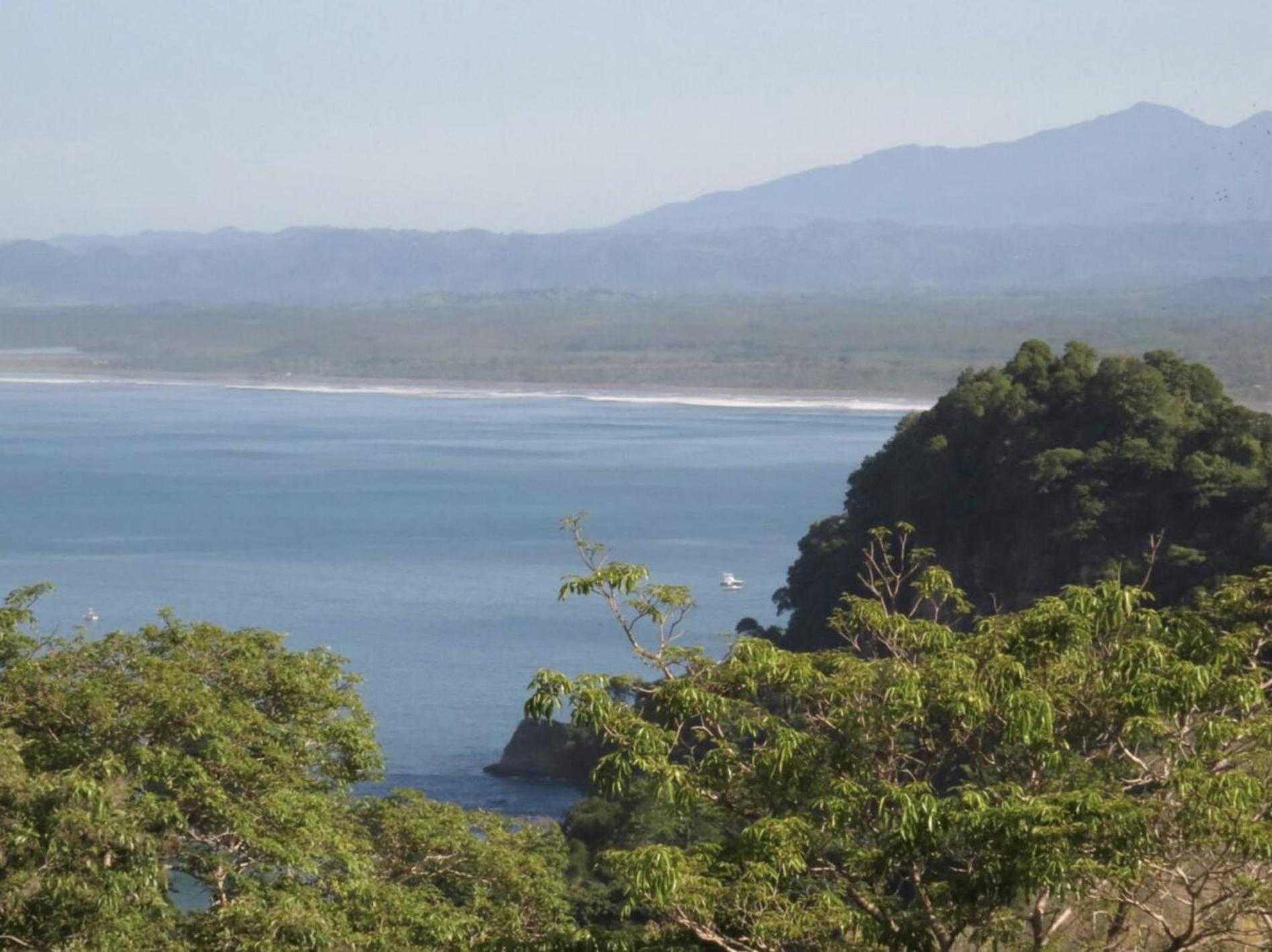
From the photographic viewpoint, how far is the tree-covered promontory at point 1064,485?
2184cm

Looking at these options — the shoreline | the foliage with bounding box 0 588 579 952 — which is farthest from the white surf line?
the foliage with bounding box 0 588 579 952

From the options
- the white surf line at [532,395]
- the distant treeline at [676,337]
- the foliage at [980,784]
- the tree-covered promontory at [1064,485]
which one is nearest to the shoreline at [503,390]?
the white surf line at [532,395]

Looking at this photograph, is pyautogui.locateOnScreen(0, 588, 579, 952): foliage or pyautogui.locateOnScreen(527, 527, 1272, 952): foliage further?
pyautogui.locateOnScreen(0, 588, 579, 952): foliage

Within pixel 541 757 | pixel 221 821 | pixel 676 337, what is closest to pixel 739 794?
pixel 221 821

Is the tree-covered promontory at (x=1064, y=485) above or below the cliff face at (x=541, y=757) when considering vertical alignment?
above

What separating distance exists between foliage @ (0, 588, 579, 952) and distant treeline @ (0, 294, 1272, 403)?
74015 millimetres

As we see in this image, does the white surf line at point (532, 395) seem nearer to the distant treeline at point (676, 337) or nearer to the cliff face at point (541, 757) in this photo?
the distant treeline at point (676, 337)

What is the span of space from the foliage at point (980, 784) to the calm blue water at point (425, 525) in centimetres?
1604

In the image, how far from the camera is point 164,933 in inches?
283

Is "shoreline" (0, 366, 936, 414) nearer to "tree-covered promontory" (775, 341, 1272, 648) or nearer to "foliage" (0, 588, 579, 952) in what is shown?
"tree-covered promontory" (775, 341, 1272, 648)

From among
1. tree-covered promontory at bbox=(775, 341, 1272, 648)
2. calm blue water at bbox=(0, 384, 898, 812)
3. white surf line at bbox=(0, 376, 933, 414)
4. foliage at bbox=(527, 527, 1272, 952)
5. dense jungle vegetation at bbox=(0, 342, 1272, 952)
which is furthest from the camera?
white surf line at bbox=(0, 376, 933, 414)

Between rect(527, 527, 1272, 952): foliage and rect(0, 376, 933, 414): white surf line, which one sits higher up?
rect(527, 527, 1272, 952): foliage

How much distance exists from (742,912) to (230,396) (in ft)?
337

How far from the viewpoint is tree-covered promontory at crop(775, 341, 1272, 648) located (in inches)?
860
